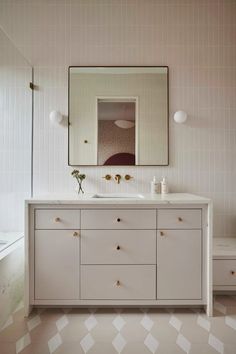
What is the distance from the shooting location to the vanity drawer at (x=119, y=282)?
1864 mm

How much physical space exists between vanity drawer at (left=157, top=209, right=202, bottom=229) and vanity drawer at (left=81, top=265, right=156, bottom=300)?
326 mm

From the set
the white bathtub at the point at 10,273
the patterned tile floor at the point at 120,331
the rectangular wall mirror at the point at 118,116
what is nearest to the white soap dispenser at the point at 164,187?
the rectangular wall mirror at the point at 118,116

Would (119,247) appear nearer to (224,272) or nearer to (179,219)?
(179,219)

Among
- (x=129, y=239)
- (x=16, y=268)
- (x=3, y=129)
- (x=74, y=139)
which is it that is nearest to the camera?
(x=129, y=239)

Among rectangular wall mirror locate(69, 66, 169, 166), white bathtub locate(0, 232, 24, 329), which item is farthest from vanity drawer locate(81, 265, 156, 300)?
rectangular wall mirror locate(69, 66, 169, 166)

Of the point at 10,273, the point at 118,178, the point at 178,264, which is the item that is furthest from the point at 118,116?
Result: the point at 10,273

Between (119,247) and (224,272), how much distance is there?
93cm

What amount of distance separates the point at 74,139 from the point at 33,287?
1289 millimetres

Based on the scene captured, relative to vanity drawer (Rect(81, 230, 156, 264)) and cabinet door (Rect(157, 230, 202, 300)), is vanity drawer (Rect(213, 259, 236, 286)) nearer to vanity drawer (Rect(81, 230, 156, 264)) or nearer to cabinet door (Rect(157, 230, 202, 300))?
cabinet door (Rect(157, 230, 202, 300))

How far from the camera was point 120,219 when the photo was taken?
1.87m

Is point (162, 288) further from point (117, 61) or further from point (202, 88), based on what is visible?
point (117, 61)

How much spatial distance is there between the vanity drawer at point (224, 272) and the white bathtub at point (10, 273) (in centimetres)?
156

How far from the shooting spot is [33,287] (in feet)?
6.13

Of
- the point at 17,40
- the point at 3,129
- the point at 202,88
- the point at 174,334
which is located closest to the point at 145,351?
the point at 174,334
